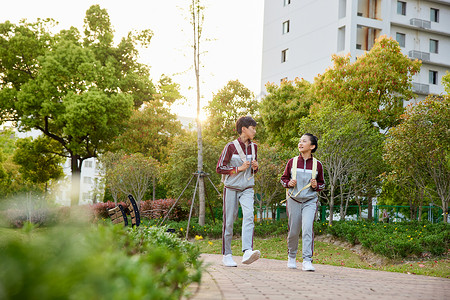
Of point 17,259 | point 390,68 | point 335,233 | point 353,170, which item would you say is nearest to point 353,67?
point 390,68

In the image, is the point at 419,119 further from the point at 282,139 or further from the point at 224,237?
the point at 282,139

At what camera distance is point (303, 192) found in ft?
22.6

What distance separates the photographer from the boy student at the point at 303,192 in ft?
22.5

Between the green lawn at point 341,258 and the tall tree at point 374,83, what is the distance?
26.2 ft

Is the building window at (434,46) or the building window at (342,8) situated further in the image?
the building window at (434,46)

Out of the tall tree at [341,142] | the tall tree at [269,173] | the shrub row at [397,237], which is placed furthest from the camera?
the tall tree at [269,173]

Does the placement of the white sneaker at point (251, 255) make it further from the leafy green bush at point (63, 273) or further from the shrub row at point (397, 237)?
the shrub row at point (397, 237)

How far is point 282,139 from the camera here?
25.8 metres

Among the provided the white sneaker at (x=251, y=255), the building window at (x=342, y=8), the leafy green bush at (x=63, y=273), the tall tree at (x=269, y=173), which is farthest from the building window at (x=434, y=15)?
the leafy green bush at (x=63, y=273)

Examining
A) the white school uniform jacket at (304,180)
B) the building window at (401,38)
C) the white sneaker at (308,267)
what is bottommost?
the white sneaker at (308,267)

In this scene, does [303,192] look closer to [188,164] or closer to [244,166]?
[244,166]

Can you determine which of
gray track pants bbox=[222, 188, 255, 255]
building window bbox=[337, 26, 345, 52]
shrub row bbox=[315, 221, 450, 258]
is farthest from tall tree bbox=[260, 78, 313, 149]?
gray track pants bbox=[222, 188, 255, 255]

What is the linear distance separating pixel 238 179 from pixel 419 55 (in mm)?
36957

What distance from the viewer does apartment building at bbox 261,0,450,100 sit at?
3516 centimetres
